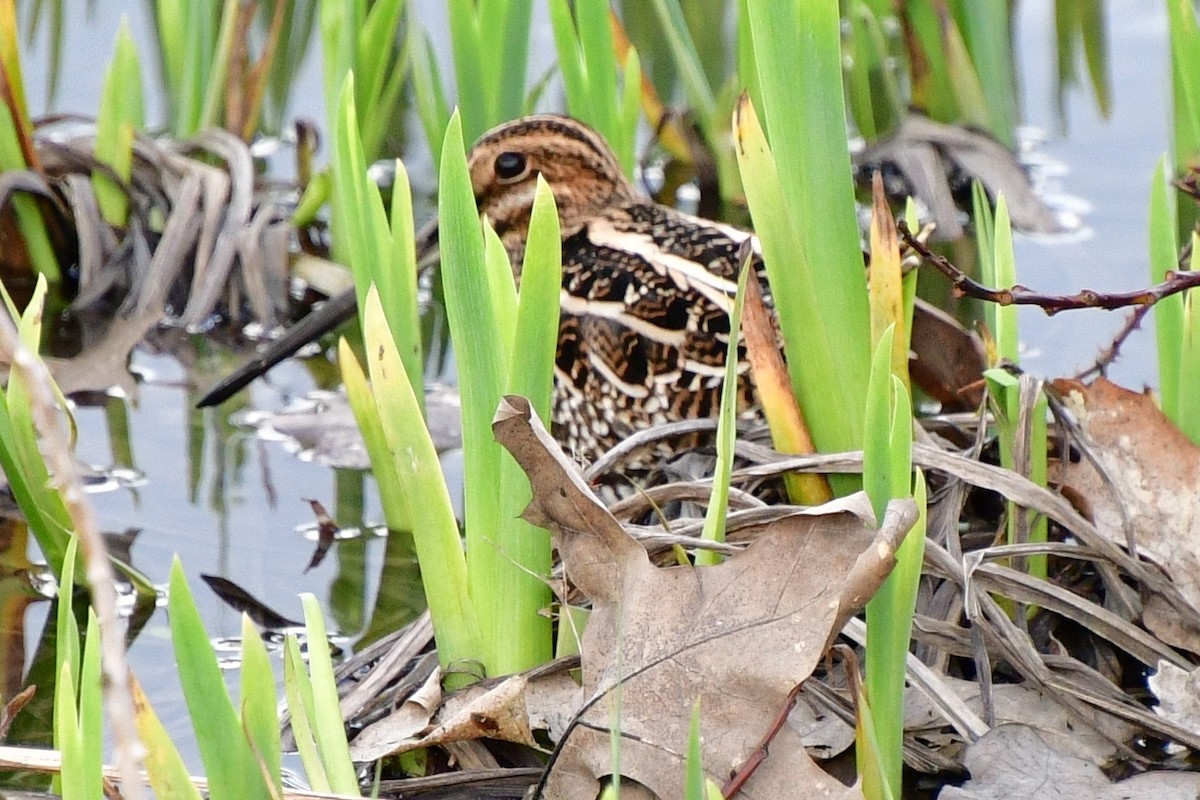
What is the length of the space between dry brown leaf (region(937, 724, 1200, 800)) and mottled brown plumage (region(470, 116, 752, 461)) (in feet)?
2.52

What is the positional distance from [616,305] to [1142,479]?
862mm

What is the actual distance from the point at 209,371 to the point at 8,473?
1.11 meters

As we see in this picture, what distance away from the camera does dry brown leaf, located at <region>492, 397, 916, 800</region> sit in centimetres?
162

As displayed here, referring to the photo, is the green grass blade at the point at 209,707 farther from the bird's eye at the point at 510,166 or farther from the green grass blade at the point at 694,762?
the bird's eye at the point at 510,166

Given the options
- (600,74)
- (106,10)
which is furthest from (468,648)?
(106,10)

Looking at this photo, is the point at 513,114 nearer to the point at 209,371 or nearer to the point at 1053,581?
the point at 209,371

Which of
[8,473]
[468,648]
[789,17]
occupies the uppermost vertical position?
[789,17]

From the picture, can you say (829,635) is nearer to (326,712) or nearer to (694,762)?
(694,762)

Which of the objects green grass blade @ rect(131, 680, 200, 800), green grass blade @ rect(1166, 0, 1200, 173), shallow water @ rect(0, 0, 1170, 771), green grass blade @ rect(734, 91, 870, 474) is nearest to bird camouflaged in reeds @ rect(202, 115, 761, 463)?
shallow water @ rect(0, 0, 1170, 771)

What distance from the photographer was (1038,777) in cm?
177

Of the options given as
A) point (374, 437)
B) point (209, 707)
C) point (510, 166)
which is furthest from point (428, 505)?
point (510, 166)

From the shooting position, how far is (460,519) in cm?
→ 274

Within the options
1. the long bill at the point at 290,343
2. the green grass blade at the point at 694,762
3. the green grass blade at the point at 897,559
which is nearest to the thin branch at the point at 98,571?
the green grass blade at the point at 694,762

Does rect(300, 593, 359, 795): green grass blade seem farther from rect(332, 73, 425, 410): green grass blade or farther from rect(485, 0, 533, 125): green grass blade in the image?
rect(485, 0, 533, 125): green grass blade
